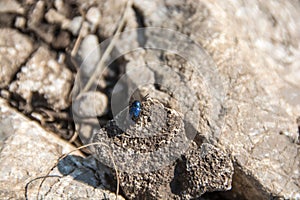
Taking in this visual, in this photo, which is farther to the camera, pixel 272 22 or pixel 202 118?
pixel 272 22

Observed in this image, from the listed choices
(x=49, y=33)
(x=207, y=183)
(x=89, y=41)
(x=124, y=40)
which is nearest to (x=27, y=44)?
(x=49, y=33)

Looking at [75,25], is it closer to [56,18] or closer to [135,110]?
[56,18]

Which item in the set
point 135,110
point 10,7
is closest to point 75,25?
point 10,7

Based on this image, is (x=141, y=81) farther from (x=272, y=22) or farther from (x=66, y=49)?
(x=272, y=22)

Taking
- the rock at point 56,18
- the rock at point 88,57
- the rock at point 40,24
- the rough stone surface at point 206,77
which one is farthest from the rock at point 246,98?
the rock at point 40,24

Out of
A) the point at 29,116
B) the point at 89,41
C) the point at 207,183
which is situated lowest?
the point at 29,116
